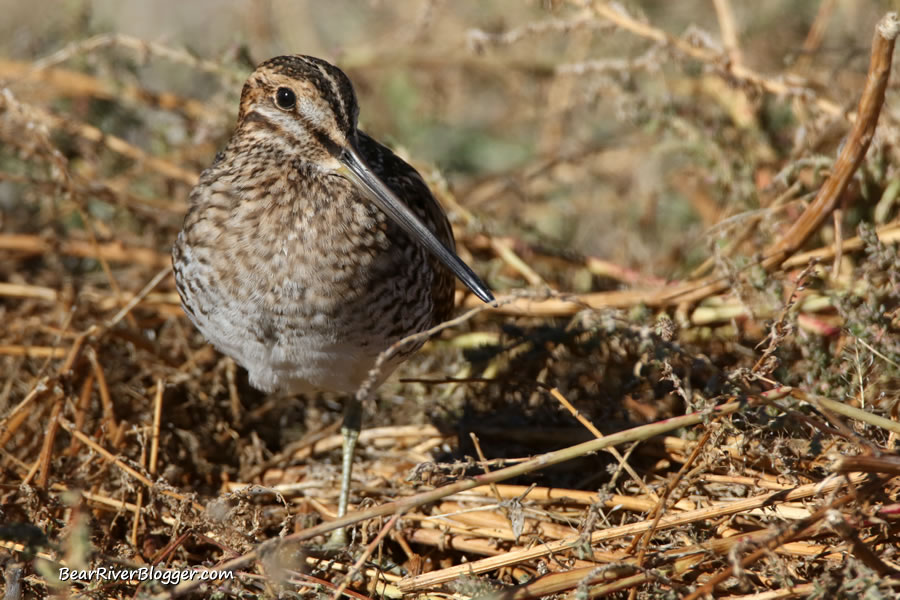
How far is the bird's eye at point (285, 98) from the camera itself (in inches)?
99.5

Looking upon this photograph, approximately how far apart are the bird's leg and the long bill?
70 centimetres

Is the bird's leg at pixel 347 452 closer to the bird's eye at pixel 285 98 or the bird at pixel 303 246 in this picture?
the bird at pixel 303 246

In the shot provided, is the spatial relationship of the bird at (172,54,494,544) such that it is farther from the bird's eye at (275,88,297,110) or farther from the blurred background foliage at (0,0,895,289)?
the blurred background foliage at (0,0,895,289)

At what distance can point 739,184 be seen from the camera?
11.5ft

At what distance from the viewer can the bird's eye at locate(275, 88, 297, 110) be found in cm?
253

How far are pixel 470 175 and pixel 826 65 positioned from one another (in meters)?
1.77

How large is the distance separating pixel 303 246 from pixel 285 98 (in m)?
0.41

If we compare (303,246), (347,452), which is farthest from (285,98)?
(347,452)

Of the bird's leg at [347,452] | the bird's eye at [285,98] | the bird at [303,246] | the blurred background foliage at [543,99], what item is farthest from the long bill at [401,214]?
the blurred background foliage at [543,99]

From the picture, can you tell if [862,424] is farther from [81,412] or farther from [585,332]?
[81,412]

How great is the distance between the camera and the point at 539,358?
3100mm

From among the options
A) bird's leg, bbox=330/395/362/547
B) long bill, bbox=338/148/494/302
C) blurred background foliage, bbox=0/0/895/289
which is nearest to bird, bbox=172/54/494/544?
long bill, bbox=338/148/494/302

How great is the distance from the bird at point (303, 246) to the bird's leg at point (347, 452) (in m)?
0.32

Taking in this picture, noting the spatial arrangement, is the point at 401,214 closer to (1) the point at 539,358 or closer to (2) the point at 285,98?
(2) the point at 285,98
